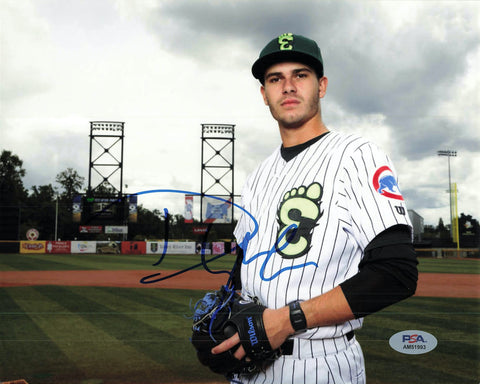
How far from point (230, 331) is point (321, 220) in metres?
0.44

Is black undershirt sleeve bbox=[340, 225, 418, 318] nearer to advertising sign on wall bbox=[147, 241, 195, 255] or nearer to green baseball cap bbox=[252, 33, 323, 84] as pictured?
green baseball cap bbox=[252, 33, 323, 84]

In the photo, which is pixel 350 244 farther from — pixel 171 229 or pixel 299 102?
pixel 171 229

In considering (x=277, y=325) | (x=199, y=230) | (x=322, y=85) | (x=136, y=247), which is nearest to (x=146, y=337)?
(x=136, y=247)

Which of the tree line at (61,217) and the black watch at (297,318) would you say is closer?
the black watch at (297,318)

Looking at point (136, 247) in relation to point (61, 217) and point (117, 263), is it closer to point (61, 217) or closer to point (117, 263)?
point (61, 217)

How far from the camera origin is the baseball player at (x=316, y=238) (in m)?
1.02

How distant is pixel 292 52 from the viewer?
4.13ft

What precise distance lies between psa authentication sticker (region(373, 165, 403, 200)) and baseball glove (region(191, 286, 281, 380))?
1.62ft

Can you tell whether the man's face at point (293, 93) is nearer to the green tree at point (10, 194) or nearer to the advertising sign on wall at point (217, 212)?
the advertising sign on wall at point (217, 212)

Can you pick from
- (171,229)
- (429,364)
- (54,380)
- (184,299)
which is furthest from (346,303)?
(184,299)

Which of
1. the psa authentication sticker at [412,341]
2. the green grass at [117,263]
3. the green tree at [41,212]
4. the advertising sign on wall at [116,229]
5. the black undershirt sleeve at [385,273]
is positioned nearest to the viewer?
the black undershirt sleeve at [385,273]

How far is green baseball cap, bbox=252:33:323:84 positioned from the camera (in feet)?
4.13

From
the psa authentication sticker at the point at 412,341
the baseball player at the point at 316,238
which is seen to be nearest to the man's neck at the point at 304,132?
the baseball player at the point at 316,238

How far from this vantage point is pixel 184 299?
7172 millimetres
